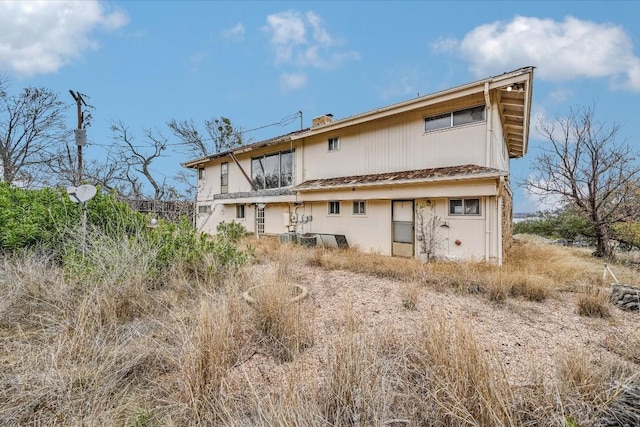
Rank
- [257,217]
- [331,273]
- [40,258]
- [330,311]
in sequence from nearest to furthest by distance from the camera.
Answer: [330,311] → [40,258] → [331,273] → [257,217]

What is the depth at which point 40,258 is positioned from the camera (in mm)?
6574

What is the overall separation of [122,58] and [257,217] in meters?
12.7

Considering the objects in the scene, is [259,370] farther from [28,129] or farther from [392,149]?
[28,129]

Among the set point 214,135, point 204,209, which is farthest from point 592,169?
point 214,135

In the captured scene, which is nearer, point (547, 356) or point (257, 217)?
point (547, 356)

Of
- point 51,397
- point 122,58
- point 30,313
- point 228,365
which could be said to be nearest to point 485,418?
point 228,365

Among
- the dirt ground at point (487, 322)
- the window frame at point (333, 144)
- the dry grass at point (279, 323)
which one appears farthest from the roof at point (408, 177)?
the dry grass at point (279, 323)

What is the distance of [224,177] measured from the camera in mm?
20047

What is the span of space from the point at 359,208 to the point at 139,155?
2519 centimetres

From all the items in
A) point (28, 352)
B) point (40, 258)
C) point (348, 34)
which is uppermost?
point (348, 34)

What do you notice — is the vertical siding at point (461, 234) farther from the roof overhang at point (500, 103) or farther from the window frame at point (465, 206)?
the roof overhang at point (500, 103)

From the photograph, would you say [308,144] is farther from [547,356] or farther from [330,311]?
[547,356]

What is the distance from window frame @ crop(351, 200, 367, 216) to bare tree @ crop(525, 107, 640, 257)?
8793 millimetres

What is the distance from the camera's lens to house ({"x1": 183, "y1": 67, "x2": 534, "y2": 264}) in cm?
950
